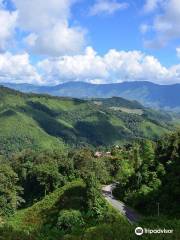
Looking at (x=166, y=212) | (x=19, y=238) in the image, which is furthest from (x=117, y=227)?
(x=166, y=212)

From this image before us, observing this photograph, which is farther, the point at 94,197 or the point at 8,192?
the point at 8,192

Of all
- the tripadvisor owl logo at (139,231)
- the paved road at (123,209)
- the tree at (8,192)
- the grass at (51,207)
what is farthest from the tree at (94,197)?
the tripadvisor owl logo at (139,231)

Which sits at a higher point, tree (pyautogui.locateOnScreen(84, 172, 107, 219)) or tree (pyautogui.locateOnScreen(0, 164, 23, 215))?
tree (pyautogui.locateOnScreen(84, 172, 107, 219))

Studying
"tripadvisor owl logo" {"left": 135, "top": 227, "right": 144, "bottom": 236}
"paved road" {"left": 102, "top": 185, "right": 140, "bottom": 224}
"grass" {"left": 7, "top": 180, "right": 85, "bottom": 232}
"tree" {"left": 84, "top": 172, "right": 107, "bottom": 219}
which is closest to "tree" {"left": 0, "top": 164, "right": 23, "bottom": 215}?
"grass" {"left": 7, "top": 180, "right": 85, "bottom": 232}

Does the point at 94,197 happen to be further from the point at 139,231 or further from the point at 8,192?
the point at 139,231

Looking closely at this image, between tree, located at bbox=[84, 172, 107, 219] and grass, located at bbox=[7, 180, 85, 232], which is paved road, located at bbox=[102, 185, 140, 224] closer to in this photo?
tree, located at bbox=[84, 172, 107, 219]

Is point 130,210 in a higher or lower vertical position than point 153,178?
lower

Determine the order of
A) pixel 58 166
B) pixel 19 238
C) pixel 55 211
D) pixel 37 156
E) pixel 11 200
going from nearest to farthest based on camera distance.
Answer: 1. pixel 19 238
2. pixel 55 211
3. pixel 11 200
4. pixel 58 166
5. pixel 37 156

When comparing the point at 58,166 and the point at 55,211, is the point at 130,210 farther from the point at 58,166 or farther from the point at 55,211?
the point at 58,166

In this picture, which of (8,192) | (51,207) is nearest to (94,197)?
(51,207)

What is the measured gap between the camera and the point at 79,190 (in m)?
79.9

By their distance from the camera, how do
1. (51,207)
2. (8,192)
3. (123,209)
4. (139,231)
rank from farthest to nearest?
(8,192) < (51,207) < (123,209) < (139,231)

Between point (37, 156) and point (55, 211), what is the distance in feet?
136

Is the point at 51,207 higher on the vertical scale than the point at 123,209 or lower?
lower
